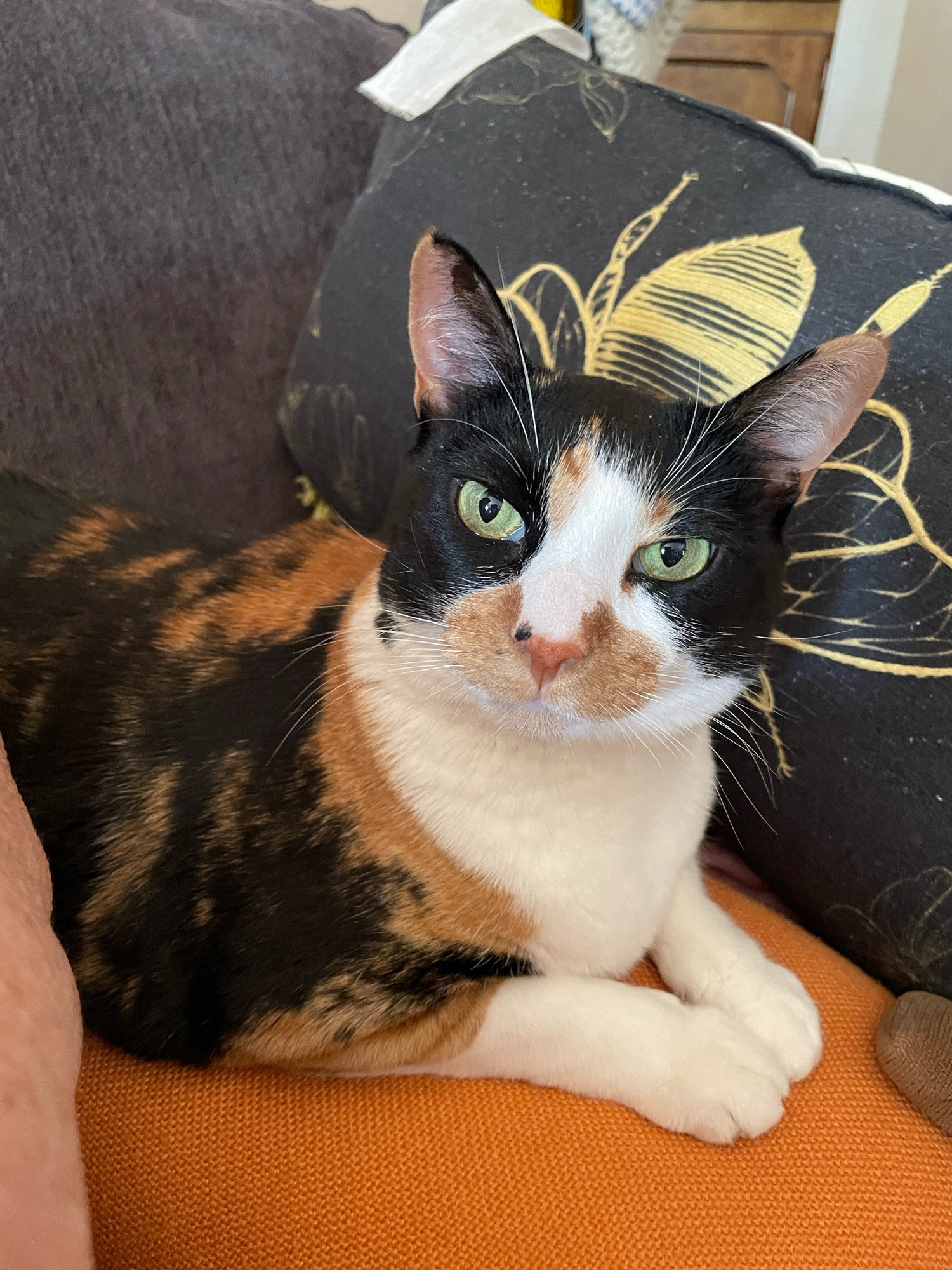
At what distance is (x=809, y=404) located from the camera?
591 mm

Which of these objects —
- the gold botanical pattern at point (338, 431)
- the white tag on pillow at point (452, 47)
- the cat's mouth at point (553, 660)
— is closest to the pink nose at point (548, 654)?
the cat's mouth at point (553, 660)

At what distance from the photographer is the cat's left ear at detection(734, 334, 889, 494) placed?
0.56 metres

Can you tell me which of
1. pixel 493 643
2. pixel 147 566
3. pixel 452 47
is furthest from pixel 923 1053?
pixel 452 47

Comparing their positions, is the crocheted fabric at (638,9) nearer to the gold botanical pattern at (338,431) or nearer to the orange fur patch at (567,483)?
the gold botanical pattern at (338,431)

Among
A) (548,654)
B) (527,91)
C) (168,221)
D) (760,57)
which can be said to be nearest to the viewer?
(548,654)

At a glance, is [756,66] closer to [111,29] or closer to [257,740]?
[111,29]

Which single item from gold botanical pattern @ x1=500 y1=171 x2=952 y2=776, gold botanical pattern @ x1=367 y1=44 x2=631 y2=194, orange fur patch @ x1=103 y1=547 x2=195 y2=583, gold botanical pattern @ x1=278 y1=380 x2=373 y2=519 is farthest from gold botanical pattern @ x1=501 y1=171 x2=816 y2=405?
orange fur patch @ x1=103 y1=547 x2=195 y2=583

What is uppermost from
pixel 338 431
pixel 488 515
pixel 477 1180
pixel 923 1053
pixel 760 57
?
pixel 760 57

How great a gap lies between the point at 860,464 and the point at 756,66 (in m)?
1.92

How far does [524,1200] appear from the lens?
581mm

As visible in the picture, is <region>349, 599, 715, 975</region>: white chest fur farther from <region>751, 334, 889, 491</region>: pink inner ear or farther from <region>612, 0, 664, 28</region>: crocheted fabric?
<region>612, 0, 664, 28</region>: crocheted fabric

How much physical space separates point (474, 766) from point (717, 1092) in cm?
29

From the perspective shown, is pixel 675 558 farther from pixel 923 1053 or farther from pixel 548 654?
pixel 923 1053

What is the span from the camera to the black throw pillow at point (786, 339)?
675mm
